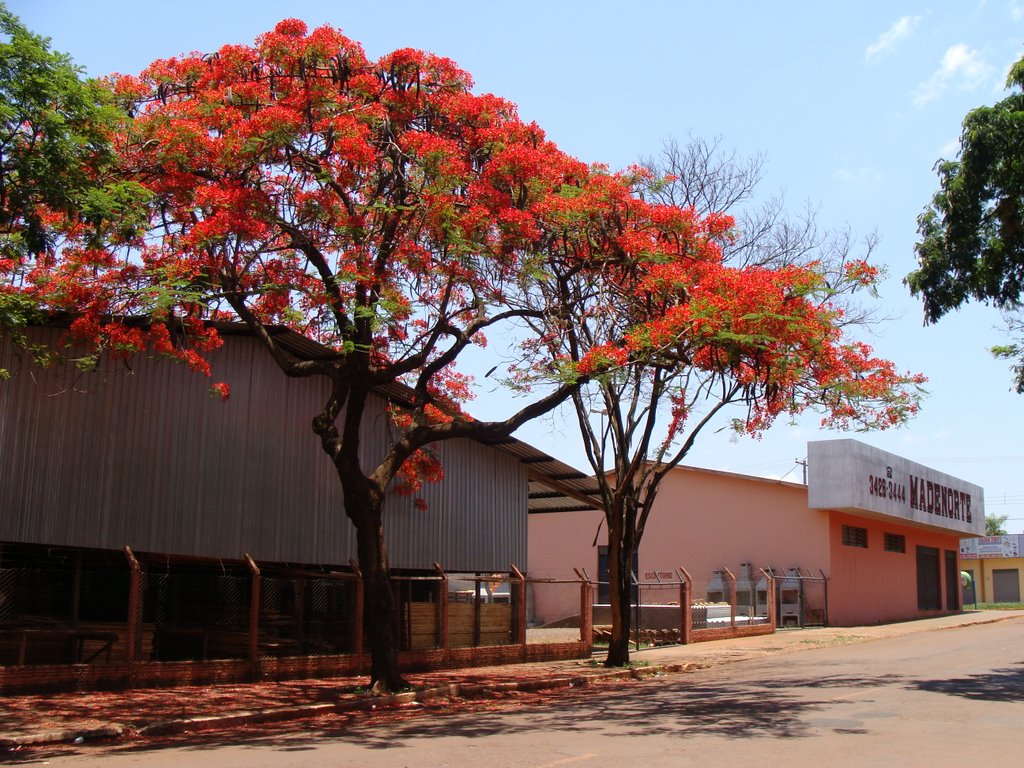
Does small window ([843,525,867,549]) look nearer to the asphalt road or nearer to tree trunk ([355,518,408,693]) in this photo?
the asphalt road

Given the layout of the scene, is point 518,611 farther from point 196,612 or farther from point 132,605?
point 132,605

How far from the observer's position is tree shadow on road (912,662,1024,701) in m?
13.9

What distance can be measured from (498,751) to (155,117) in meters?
9.78

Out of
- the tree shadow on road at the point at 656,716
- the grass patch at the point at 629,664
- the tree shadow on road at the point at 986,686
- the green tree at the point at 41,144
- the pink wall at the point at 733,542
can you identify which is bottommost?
the grass patch at the point at 629,664

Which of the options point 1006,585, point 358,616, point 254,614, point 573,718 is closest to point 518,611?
point 358,616

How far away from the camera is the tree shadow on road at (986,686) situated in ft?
45.7

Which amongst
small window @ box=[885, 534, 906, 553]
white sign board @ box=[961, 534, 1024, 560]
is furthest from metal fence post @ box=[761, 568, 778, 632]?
white sign board @ box=[961, 534, 1024, 560]

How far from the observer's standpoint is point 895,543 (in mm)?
41219

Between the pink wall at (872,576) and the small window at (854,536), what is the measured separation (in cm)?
17

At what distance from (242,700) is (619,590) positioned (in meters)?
8.04

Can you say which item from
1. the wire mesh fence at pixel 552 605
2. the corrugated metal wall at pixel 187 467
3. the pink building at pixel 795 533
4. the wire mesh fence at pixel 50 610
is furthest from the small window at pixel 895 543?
the wire mesh fence at pixel 50 610

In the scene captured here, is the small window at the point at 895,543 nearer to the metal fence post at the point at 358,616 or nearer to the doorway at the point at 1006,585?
the metal fence post at the point at 358,616

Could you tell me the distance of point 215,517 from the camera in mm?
17625

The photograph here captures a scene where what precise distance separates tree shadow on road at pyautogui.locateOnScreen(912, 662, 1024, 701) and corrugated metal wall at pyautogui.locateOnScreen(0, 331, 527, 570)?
1048 cm
